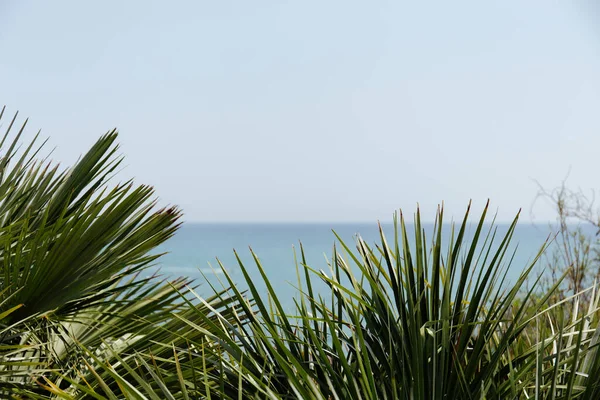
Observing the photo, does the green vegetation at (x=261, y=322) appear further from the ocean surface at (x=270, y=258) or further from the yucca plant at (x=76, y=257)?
the ocean surface at (x=270, y=258)

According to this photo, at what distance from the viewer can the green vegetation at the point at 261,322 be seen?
137cm

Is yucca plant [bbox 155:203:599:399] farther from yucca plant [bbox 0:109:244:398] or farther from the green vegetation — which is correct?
yucca plant [bbox 0:109:244:398]

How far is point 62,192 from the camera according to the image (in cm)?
213

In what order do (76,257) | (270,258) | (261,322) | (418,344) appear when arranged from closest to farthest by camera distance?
1. (418,344)
2. (261,322)
3. (76,257)
4. (270,258)

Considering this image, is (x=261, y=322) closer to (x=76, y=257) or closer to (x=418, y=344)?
(x=418, y=344)

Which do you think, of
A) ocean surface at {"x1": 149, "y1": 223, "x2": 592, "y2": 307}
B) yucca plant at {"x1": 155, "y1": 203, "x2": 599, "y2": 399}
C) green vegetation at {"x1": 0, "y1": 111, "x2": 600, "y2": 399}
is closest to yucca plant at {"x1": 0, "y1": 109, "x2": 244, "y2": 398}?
Result: green vegetation at {"x1": 0, "y1": 111, "x2": 600, "y2": 399}

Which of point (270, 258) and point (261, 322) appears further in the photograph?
point (270, 258)

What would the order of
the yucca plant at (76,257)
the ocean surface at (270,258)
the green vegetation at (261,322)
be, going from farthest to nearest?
the ocean surface at (270,258)
the yucca plant at (76,257)
the green vegetation at (261,322)

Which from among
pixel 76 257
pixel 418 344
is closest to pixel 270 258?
pixel 76 257

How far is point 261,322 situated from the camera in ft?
5.21

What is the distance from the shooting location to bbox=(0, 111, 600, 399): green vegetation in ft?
4.50

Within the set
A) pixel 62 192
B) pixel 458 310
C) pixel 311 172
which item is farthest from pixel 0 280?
pixel 311 172

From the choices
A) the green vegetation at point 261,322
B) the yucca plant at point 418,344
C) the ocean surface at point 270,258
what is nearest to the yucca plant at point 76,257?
the green vegetation at point 261,322

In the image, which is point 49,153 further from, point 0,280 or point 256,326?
point 256,326
